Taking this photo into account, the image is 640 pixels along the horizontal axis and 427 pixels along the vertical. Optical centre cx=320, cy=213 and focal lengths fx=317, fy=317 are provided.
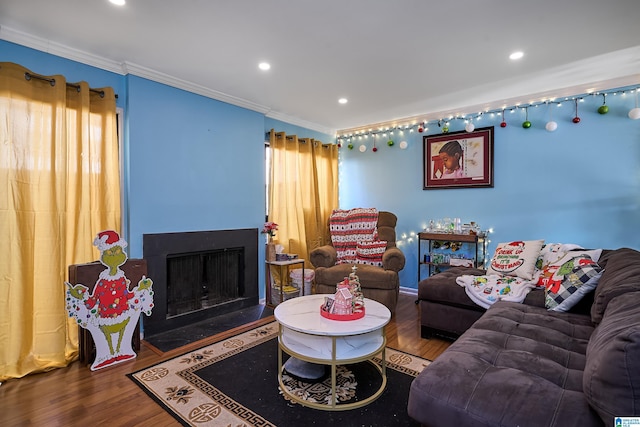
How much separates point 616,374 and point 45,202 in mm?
3307

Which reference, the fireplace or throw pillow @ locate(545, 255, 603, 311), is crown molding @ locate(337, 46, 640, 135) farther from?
the fireplace

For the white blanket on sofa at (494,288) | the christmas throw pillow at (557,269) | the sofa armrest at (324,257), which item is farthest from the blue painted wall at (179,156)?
the christmas throw pillow at (557,269)

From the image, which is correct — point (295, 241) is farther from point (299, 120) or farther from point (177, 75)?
point (177, 75)

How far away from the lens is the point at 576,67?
2943mm

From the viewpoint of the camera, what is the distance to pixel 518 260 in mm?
2938

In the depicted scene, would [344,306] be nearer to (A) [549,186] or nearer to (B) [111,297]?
(B) [111,297]

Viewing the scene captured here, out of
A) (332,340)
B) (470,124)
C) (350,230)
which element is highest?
(470,124)

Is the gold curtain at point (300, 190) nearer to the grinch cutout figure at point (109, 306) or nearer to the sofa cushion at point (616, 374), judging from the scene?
the grinch cutout figure at point (109, 306)

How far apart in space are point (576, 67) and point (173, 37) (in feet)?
11.6

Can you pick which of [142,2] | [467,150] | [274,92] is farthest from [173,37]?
[467,150]

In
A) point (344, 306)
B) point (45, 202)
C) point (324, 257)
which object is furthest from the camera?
point (324, 257)

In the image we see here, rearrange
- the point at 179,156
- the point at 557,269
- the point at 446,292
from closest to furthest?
the point at 557,269 < the point at 446,292 < the point at 179,156

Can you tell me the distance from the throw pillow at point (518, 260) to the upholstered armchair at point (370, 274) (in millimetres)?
925

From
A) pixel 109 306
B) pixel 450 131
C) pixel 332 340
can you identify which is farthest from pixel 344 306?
pixel 450 131
